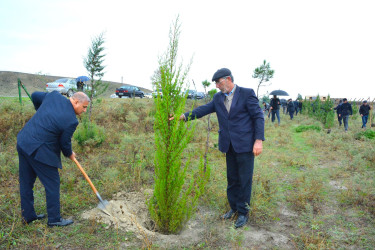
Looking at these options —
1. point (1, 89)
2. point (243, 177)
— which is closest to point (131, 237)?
point (243, 177)

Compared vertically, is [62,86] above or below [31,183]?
above

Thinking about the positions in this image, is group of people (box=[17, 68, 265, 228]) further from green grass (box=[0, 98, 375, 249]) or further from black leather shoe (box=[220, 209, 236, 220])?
green grass (box=[0, 98, 375, 249])

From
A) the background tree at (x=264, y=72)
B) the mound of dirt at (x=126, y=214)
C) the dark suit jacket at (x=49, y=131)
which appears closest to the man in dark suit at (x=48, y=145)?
the dark suit jacket at (x=49, y=131)

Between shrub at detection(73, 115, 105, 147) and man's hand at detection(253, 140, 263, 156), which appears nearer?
man's hand at detection(253, 140, 263, 156)

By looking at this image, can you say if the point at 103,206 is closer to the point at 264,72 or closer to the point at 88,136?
the point at 88,136

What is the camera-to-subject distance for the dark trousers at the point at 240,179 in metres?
3.58

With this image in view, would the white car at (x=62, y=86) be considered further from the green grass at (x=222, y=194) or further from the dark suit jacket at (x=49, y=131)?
the dark suit jacket at (x=49, y=131)

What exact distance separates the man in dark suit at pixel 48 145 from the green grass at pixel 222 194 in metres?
0.26

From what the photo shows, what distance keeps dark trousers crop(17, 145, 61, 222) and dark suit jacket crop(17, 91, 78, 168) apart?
14cm

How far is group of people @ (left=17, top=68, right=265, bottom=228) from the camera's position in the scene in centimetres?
335

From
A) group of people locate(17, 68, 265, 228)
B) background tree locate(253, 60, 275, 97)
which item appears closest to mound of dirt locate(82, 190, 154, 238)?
group of people locate(17, 68, 265, 228)

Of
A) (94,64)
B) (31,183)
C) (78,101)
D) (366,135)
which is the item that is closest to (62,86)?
(94,64)

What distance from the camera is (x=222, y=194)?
466cm

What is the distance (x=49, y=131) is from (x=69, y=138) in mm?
267
